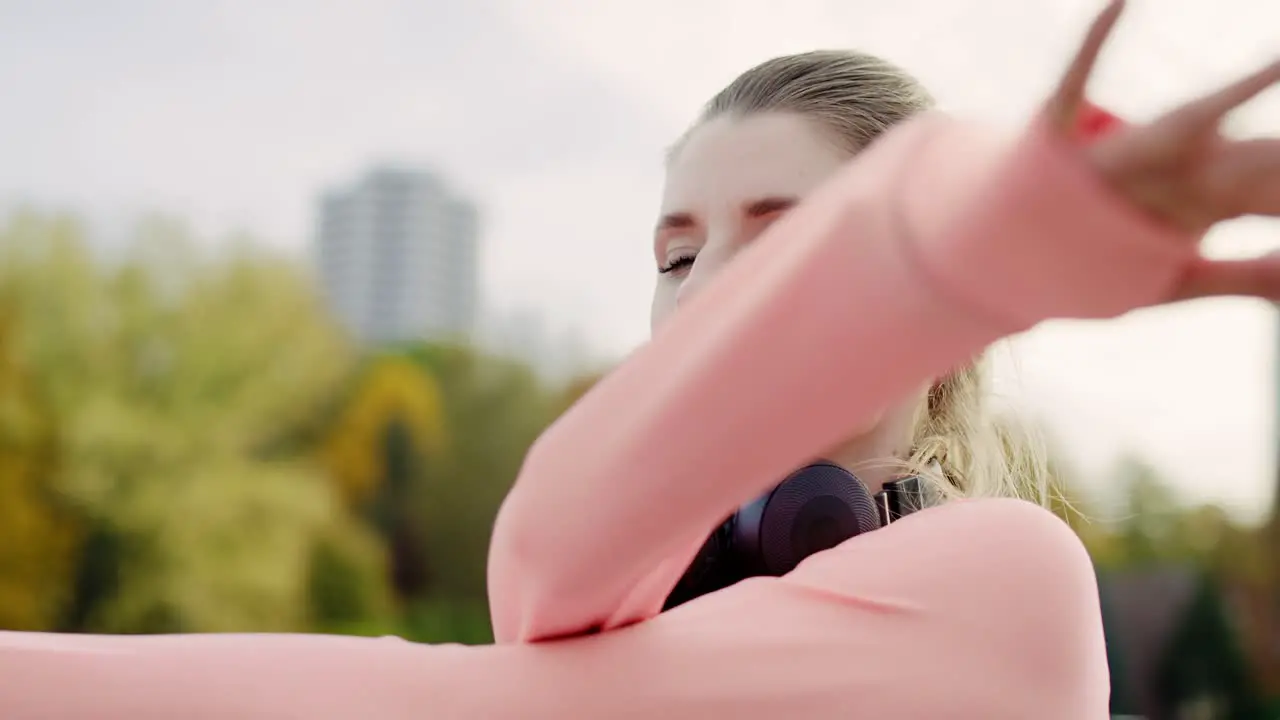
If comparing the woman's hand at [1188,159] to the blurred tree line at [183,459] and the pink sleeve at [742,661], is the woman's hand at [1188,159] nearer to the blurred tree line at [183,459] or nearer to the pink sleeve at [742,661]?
the pink sleeve at [742,661]

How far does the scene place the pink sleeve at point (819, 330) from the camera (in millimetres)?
532

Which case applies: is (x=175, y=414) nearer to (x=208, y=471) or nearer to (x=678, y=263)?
(x=208, y=471)

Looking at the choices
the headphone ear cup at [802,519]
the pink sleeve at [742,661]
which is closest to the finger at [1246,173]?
the pink sleeve at [742,661]

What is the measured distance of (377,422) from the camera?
68.1 feet

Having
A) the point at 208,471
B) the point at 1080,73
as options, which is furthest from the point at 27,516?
the point at 1080,73

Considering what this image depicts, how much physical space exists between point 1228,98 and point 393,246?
5359cm

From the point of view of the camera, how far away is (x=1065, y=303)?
546 millimetres

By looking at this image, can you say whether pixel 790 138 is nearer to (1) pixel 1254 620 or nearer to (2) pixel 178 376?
(2) pixel 178 376

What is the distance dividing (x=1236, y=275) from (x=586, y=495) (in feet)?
1.01

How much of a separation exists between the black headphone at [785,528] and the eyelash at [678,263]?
28 centimetres

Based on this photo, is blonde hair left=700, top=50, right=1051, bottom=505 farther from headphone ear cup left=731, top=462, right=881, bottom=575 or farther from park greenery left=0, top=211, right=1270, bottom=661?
park greenery left=0, top=211, right=1270, bottom=661

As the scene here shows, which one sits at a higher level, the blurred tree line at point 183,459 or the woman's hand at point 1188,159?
the woman's hand at point 1188,159

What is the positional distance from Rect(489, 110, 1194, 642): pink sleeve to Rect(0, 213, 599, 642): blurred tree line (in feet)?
49.7

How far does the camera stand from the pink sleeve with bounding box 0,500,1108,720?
731 millimetres
